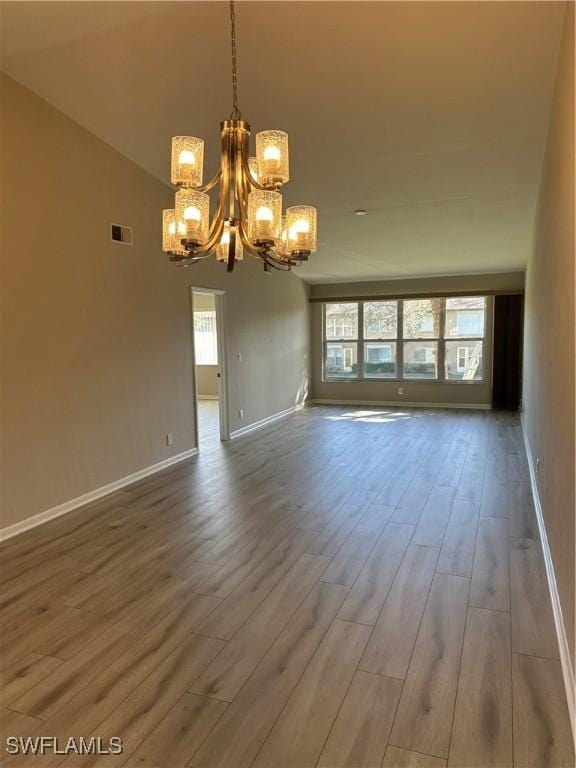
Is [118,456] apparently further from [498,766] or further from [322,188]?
[498,766]

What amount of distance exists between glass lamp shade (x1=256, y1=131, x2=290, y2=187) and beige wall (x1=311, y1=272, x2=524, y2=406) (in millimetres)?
6997

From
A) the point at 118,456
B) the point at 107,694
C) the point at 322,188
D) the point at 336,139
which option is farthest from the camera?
the point at 322,188

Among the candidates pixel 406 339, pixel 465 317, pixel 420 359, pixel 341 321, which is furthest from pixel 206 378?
pixel 465 317

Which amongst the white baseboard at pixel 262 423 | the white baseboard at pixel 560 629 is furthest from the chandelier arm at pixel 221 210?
the white baseboard at pixel 262 423

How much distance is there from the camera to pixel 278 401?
8.05 m

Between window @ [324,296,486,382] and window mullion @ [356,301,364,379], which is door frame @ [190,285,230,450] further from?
window mullion @ [356,301,364,379]

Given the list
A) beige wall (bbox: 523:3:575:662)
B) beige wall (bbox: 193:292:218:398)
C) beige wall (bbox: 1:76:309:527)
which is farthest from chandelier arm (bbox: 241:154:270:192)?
beige wall (bbox: 193:292:218:398)

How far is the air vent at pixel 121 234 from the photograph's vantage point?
4262mm

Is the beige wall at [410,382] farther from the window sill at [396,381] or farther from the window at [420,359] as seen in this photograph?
the window at [420,359]

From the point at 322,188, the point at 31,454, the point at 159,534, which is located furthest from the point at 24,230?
the point at 322,188

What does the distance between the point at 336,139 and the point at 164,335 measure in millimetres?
2528

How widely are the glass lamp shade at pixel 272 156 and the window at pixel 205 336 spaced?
320 inches

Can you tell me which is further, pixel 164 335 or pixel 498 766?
pixel 164 335

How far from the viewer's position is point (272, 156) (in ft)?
8.02
